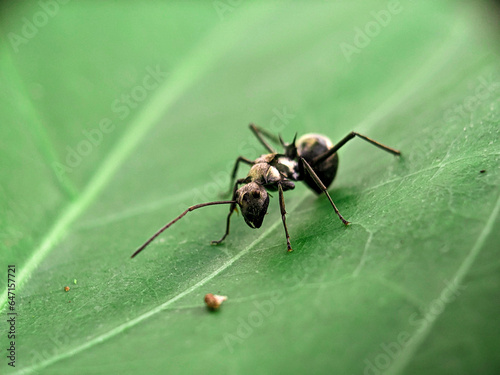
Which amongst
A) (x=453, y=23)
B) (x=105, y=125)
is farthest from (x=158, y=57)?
(x=453, y=23)

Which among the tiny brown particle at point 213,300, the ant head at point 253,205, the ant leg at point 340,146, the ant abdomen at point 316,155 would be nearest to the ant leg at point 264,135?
the ant abdomen at point 316,155

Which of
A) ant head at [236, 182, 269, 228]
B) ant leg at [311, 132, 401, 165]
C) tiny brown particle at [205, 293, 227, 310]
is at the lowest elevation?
tiny brown particle at [205, 293, 227, 310]

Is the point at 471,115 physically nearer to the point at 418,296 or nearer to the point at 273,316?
the point at 418,296

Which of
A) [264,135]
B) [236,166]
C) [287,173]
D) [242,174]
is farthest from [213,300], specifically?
[264,135]

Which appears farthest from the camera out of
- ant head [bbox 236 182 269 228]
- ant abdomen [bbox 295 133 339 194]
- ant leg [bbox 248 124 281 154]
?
ant leg [bbox 248 124 281 154]

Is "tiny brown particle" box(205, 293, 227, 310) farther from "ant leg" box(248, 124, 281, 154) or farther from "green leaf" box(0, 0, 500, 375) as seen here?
"ant leg" box(248, 124, 281, 154)

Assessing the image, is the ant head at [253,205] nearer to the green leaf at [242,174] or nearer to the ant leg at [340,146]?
the green leaf at [242,174]

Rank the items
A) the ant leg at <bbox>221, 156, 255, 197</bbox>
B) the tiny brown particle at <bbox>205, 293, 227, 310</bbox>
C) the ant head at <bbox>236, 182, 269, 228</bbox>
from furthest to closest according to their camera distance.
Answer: the ant leg at <bbox>221, 156, 255, 197</bbox> → the ant head at <bbox>236, 182, 269, 228</bbox> → the tiny brown particle at <bbox>205, 293, 227, 310</bbox>

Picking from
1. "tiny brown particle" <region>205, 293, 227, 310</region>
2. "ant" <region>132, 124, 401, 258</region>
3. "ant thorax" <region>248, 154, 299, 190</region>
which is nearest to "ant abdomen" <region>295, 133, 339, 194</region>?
"ant" <region>132, 124, 401, 258</region>
